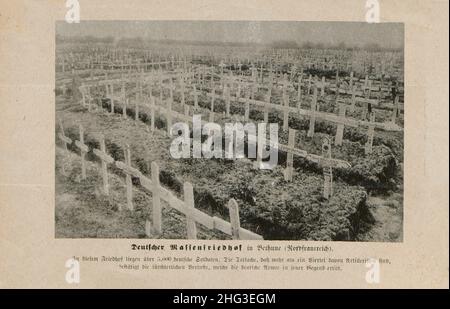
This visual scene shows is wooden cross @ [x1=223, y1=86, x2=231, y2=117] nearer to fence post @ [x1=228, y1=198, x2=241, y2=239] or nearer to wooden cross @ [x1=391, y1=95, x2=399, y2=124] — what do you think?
fence post @ [x1=228, y1=198, x2=241, y2=239]

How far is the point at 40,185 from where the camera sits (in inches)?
83.4

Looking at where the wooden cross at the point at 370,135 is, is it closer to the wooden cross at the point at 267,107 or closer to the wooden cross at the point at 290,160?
the wooden cross at the point at 290,160

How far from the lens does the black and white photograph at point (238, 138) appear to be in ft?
6.77

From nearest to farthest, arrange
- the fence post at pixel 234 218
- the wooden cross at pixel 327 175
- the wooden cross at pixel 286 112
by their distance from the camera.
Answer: the fence post at pixel 234 218
the wooden cross at pixel 327 175
the wooden cross at pixel 286 112

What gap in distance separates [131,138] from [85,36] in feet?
1.74

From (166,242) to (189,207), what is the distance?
0.22 m

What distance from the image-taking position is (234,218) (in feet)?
6.53

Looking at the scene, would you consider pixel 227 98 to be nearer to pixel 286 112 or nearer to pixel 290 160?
pixel 286 112

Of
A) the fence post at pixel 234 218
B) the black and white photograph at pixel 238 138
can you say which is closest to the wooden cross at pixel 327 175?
the black and white photograph at pixel 238 138

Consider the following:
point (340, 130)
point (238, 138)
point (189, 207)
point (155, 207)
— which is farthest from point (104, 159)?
point (340, 130)

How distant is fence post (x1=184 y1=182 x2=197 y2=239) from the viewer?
2.00 meters

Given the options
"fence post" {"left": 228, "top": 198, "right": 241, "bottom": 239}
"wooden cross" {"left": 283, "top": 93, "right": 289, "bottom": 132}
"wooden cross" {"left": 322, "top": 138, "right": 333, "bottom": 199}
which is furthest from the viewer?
"wooden cross" {"left": 283, "top": 93, "right": 289, "bottom": 132}

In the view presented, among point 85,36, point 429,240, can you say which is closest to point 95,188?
point 85,36

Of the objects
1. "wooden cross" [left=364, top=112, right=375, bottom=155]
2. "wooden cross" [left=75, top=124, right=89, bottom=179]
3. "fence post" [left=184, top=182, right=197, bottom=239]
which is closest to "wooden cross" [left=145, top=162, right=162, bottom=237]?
"fence post" [left=184, top=182, right=197, bottom=239]
